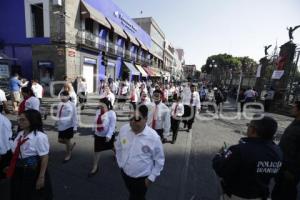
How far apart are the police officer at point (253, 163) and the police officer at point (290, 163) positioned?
0.88 m

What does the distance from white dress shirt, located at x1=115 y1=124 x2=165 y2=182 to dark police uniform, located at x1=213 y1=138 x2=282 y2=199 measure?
827 mm

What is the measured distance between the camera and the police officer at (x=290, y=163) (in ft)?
8.68

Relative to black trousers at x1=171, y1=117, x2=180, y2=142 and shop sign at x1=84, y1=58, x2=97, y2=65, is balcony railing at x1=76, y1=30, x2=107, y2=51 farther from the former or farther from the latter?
black trousers at x1=171, y1=117, x2=180, y2=142

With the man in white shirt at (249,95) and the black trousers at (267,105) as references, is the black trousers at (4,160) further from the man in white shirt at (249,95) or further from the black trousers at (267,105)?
the black trousers at (267,105)

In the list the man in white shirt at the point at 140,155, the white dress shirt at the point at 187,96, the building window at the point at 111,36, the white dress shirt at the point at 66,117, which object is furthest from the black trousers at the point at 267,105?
the building window at the point at 111,36

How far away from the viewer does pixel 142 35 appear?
3522 cm

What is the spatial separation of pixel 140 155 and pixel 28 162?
4.57 ft

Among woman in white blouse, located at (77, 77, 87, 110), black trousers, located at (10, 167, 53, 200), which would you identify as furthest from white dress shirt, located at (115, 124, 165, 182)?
woman in white blouse, located at (77, 77, 87, 110)

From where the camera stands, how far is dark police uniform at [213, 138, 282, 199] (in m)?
1.91

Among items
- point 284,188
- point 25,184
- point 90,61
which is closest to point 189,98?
point 284,188

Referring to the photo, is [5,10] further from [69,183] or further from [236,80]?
[236,80]

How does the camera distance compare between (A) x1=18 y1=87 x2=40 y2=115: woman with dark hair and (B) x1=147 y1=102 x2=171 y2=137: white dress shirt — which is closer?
(A) x1=18 y1=87 x2=40 y2=115: woman with dark hair

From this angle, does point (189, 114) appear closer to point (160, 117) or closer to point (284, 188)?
point (160, 117)

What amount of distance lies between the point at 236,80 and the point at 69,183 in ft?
94.6
